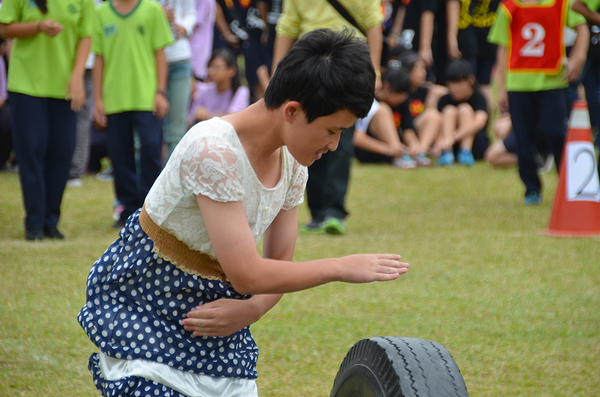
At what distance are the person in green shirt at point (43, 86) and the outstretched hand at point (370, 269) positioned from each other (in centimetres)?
313

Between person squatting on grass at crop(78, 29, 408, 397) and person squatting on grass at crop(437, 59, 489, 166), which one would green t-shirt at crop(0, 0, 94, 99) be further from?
person squatting on grass at crop(437, 59, 489, 166)

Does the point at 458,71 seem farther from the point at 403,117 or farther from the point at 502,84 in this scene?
the point at 502,84

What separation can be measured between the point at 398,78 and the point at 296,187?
20.0 ft

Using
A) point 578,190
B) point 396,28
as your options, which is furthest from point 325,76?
point 396,28

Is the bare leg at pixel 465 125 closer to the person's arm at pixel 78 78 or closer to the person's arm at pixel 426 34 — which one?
the person's arm at pixel 426 34

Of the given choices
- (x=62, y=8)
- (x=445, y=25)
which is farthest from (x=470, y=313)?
(x=445, y=25)

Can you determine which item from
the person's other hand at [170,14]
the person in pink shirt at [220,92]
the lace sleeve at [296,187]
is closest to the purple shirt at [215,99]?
the person in pink shirt at [220,92]

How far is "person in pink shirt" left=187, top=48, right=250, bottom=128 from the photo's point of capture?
6.99 m

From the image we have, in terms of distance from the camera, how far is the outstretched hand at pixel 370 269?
1.53 metres

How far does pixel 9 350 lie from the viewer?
2602 millimetres

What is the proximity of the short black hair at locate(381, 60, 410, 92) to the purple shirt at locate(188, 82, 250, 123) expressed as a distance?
1655 millimetres

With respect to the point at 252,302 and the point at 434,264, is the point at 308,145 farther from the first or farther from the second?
the point at 434,264

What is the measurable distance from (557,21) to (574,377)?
12.2 ft

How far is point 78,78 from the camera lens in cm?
419
